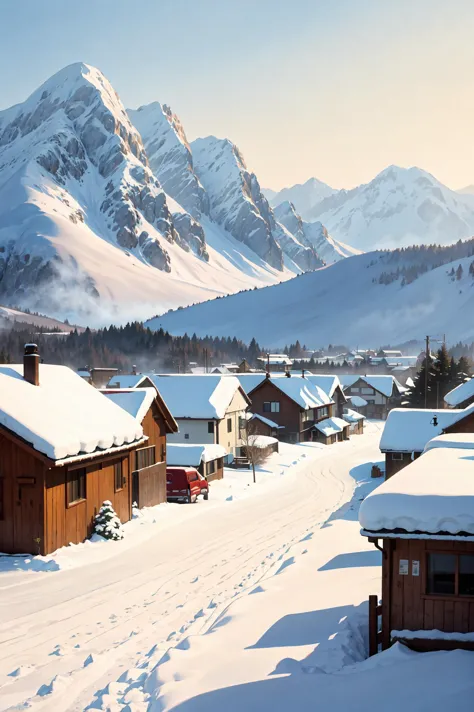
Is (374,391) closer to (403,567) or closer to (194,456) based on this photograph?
(194,456)

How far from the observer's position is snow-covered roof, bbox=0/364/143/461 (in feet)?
73.9

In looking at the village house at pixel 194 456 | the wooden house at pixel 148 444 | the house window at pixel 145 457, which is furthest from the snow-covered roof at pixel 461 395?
the house window at pixel 145 457

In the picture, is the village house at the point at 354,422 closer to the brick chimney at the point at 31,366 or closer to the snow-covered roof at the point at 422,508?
the brick chimney at the point at 31,366

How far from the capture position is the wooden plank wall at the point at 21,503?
22.5 m

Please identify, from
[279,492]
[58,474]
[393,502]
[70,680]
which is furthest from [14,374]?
[279,492]

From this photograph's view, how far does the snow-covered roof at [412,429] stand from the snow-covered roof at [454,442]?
1983 cm

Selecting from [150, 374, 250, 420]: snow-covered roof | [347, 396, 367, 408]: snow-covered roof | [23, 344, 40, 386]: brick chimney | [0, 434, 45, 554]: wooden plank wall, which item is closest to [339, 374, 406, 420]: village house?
[347, 396, 367, 408]: snow-covered roof

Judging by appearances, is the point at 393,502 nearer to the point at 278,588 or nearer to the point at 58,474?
the point at 278,588

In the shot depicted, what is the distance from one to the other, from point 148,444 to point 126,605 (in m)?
16.0

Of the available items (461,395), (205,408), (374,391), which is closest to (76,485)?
(461,395)

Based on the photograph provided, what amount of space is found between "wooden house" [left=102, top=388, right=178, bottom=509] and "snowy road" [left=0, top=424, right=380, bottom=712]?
1.80m

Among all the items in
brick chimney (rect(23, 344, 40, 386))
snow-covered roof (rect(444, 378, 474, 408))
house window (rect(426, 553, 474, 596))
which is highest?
brick chimney (rect(23, 344, 40, 386))

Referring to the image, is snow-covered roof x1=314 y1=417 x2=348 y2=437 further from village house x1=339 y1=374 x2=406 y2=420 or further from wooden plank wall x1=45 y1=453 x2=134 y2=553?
wooden plank wall x1=45 y1=453 x2=134 y2=553

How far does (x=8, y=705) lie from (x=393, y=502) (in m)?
7.68
